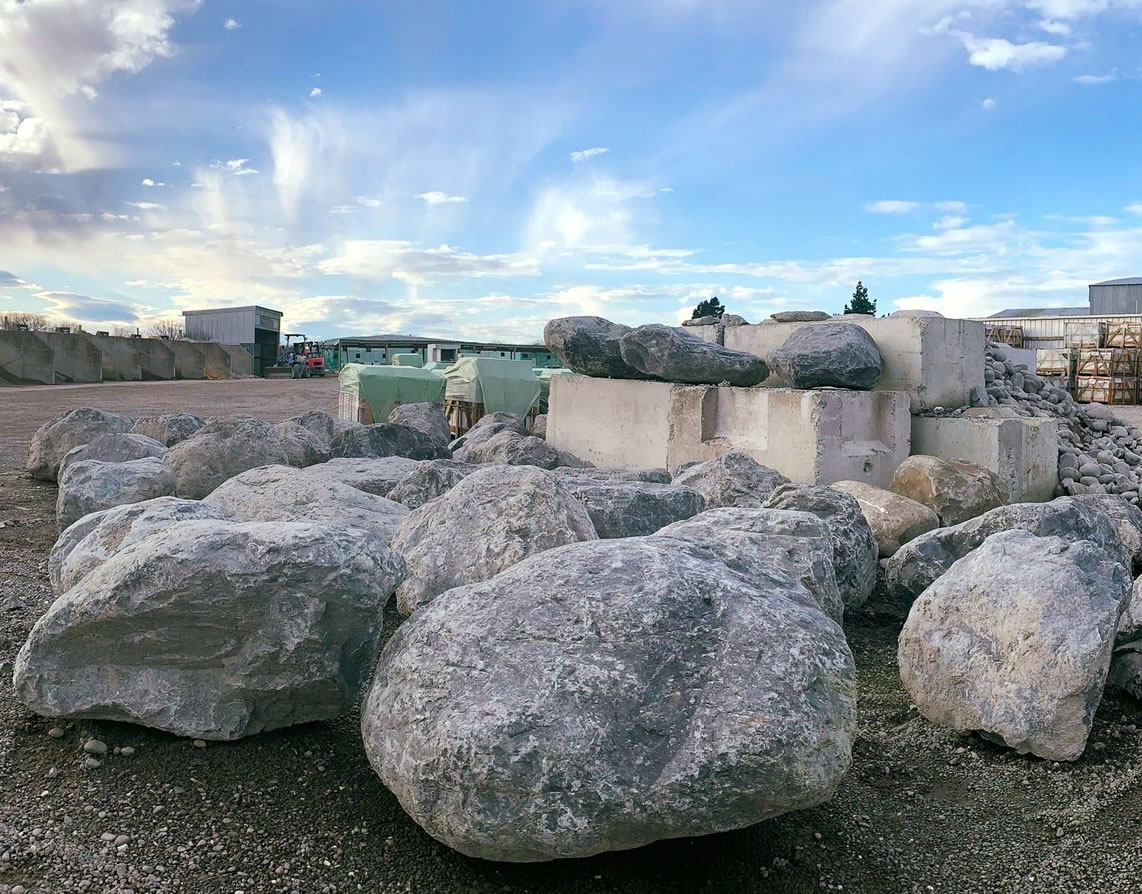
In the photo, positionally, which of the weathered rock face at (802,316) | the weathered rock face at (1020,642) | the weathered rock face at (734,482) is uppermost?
the weathered rock face at (802,316)

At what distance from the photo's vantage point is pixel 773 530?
485 centimetres

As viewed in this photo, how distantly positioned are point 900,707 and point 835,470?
13.6ft

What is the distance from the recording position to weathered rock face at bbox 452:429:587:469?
9.08m

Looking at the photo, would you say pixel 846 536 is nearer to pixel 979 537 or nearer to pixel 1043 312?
pixel 979 537

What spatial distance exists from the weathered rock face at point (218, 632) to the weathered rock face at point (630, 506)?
2.20 m

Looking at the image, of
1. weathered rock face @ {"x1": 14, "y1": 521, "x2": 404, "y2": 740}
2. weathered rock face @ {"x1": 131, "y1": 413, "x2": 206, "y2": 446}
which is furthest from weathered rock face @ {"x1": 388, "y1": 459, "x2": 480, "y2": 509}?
weathered rock face @ {"x1": 131, "y1": 413, "x2": 206, "y2": 446}

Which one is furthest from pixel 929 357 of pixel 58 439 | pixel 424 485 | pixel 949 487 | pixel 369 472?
pixel 58 439

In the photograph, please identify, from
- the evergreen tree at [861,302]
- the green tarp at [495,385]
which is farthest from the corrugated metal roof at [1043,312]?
the green tarp at [495,385]

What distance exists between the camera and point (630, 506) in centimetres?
554

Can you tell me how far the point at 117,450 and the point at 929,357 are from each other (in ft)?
23.3

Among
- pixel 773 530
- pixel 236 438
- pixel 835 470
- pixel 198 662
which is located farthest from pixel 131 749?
pixel 835 470

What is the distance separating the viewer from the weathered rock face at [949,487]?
290 inches

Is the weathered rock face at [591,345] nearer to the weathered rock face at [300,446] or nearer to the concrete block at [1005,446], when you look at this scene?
the weathered rock face at [300,446]

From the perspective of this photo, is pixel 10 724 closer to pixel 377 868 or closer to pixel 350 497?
pixel 377 868
